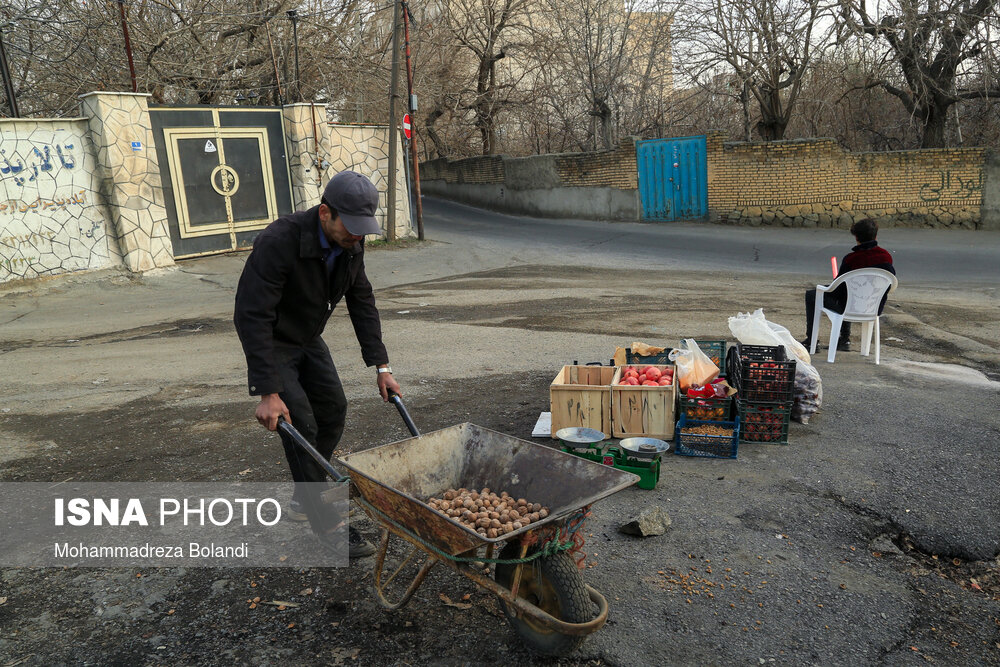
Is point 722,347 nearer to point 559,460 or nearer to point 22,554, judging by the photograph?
point 559,460

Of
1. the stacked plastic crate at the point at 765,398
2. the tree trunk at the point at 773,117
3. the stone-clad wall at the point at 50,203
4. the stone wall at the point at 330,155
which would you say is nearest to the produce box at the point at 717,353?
the stacked plastic crate at the point at 765,398

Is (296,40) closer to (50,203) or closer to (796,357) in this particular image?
(50,203)

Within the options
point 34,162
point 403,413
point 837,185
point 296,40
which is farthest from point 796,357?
point 837,185

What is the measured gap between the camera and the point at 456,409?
257 inches

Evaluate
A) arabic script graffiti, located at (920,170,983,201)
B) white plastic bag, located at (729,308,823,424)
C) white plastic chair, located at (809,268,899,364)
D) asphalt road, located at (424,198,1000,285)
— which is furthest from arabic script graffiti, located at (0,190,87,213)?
arabic script graffiti, located at (920,170,983,201)

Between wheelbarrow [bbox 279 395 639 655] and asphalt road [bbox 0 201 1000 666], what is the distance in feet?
Result: 1.04

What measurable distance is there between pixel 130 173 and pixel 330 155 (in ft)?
15.7

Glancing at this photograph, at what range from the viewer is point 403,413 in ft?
12.3

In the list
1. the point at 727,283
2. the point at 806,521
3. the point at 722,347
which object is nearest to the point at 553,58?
the point at 727,283

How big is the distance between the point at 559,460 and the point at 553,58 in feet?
87.2

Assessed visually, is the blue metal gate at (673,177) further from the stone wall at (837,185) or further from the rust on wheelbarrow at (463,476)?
the rust on wheelbarrow at (463,476)

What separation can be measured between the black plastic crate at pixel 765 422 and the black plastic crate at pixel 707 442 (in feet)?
0.63

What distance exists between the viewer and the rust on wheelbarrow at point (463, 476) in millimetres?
2963

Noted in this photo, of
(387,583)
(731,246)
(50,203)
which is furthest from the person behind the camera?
(731,246)
